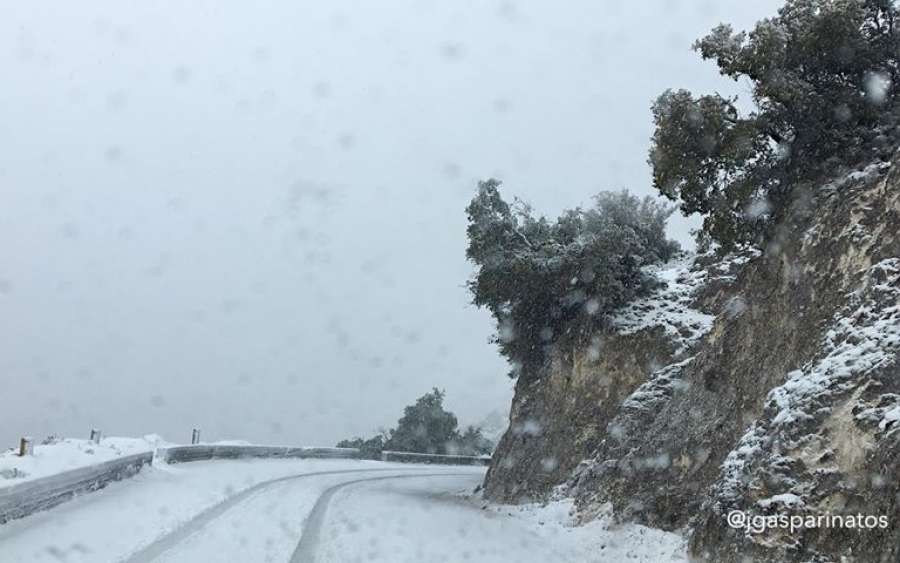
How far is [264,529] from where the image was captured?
42.4ft

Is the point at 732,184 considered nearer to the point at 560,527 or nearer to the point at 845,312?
the point at 845,312

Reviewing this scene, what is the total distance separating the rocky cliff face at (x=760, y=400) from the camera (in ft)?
27.9

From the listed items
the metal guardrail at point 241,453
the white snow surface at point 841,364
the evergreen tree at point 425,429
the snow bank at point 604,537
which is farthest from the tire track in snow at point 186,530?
the evergreen tree at point 425,429

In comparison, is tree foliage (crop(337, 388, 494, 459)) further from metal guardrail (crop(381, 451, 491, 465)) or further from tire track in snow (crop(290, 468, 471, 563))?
tire track in snow (crop(290, 468, 471, 563))

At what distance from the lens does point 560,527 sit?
53.0 ft

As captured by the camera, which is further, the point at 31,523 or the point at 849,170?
the point at 849,170

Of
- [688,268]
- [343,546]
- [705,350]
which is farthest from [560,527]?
[688,268]

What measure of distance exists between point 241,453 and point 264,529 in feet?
71.5

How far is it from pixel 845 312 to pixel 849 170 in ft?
13.9

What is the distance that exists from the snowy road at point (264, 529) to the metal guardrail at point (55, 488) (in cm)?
20

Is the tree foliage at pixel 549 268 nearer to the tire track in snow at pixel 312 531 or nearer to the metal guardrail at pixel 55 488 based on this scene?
the tire track in snow at pixel 312 531

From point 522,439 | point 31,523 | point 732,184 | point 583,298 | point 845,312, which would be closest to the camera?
point 845,312

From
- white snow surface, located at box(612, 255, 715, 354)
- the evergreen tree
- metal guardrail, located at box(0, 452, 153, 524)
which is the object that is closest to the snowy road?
metal guardrail, located at box(0, 452, 153, 524)

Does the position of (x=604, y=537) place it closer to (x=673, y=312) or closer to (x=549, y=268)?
(x=673, y=312)
